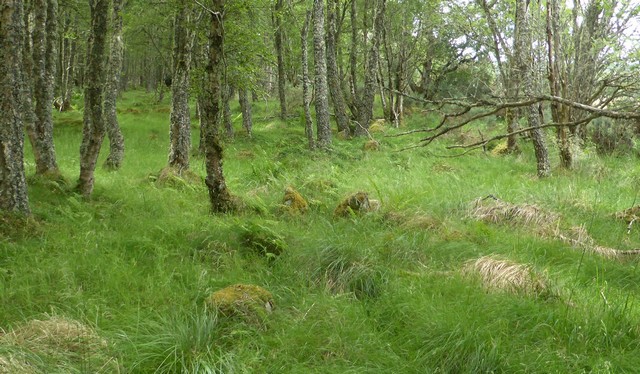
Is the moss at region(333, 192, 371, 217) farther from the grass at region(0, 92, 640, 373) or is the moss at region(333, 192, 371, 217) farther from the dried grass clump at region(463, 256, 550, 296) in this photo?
the dried grass clump at region(463, 256, 550, 296)

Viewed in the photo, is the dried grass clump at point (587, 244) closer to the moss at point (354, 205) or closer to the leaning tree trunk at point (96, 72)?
the moss at point (354, 205)

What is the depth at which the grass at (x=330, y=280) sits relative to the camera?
3.24m

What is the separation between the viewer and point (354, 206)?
6.89m

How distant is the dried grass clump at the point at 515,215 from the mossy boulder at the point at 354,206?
1.53 meters

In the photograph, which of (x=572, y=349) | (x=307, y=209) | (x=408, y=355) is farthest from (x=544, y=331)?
(x=307, y=209)

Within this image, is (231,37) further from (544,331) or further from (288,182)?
(544,331)

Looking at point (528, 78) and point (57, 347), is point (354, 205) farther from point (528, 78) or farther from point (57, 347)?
point (528, 78)

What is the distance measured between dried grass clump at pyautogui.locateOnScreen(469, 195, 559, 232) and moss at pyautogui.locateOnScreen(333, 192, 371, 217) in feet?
5.04

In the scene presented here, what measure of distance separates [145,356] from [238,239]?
7.76 ft

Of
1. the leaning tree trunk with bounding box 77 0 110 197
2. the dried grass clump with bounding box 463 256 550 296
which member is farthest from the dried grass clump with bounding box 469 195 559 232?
the leaning tree trunk with bounding box 77 0 110 197

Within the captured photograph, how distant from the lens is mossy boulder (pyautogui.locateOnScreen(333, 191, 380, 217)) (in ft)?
22.3

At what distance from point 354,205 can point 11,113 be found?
442 cm

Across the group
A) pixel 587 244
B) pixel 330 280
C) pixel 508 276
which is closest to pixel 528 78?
pixel 587 244

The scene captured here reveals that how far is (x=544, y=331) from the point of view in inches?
138
